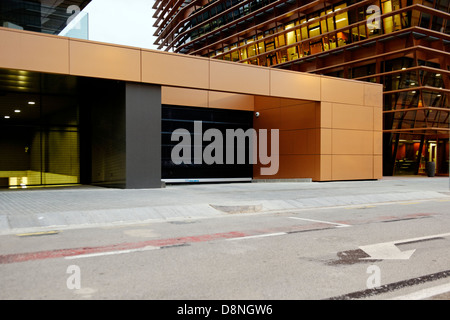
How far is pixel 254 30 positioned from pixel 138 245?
39.2 metres

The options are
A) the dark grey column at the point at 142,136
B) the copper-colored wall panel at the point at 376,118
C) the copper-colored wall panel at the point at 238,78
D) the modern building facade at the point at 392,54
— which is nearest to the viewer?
the dark grey column at the point at 142,136

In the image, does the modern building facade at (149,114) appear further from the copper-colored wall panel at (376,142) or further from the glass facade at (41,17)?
the glass facade at (41,17)

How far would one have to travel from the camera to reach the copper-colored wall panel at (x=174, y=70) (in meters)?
15.6

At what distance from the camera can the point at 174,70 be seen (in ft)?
53.2

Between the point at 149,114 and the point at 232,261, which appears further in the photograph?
the point at 149,114

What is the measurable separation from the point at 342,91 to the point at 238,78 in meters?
6.40

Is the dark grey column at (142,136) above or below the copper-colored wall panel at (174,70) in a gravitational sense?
below

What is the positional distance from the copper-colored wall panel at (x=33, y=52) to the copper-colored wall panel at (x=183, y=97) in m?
7.71

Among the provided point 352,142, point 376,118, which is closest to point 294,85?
point 352,142

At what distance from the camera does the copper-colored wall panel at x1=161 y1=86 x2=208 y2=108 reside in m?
21.4

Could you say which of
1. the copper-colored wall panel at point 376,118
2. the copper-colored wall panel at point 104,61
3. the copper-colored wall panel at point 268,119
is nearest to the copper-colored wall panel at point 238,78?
the copper-colored wall panel at point 104,61

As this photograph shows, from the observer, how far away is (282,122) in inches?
891

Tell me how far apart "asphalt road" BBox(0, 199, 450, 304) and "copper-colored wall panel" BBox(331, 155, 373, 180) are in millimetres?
11755

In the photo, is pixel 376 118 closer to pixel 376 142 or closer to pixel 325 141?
pixel 376 142
